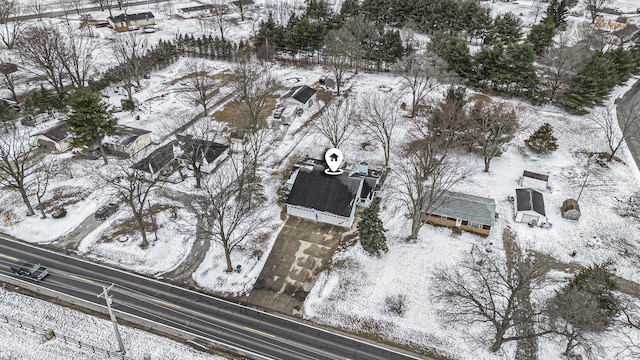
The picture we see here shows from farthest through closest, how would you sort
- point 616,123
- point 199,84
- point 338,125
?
1. point 199,84
2. point 616,123
3. point 338,125

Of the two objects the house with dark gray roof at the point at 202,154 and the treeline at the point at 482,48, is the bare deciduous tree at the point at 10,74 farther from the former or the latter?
the treeline at the point at 482,48

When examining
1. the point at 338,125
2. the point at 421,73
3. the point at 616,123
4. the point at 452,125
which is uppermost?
the point at 421,73

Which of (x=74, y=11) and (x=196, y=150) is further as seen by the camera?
(x=74, y=11)

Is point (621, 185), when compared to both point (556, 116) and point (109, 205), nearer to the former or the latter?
point (556, 116)

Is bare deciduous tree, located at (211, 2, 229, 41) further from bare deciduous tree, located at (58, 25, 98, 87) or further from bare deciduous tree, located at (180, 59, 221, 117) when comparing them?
bare deciduous tree, located at (58, 25, 98, 87)

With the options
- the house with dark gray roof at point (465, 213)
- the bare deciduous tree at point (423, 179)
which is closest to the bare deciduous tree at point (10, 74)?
the bare deciduous tree at point (423, 179)

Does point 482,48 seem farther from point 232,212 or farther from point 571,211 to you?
point 232,212

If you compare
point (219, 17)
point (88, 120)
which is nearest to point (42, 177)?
point (88, 120)
